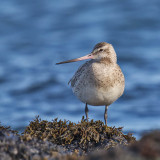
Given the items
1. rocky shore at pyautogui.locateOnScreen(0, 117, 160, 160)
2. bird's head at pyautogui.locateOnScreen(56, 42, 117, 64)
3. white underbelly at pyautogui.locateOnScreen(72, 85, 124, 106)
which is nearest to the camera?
rocky shore at pyautogui.locateOnScreen(0, 117, 160, 160)

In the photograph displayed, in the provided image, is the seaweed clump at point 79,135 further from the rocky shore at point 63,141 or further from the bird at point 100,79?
the bird at point 100,79

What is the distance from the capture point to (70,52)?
17.9m

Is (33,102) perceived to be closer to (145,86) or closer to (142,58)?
(145,86)

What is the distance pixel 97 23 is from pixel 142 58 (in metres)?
4.22

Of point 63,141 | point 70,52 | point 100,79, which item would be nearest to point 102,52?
point 100,79

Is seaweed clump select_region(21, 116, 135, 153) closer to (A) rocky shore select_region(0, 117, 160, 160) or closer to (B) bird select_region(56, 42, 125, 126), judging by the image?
(A) rocky shore select_region(0, 117, 160, 160)

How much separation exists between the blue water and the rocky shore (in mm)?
6364

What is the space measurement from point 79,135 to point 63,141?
27 cm

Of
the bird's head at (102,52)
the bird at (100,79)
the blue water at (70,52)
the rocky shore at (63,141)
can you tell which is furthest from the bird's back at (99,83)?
the blue water at (70,52)

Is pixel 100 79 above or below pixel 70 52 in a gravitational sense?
below

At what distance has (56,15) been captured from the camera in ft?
70.8

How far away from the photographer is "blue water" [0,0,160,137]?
1410 centimetres

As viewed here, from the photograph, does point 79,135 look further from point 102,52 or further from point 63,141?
point 102,52

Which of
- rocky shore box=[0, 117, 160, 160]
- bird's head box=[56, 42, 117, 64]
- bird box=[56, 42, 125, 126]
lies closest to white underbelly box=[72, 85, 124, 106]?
bird box=[56, 42, 125, 126]
